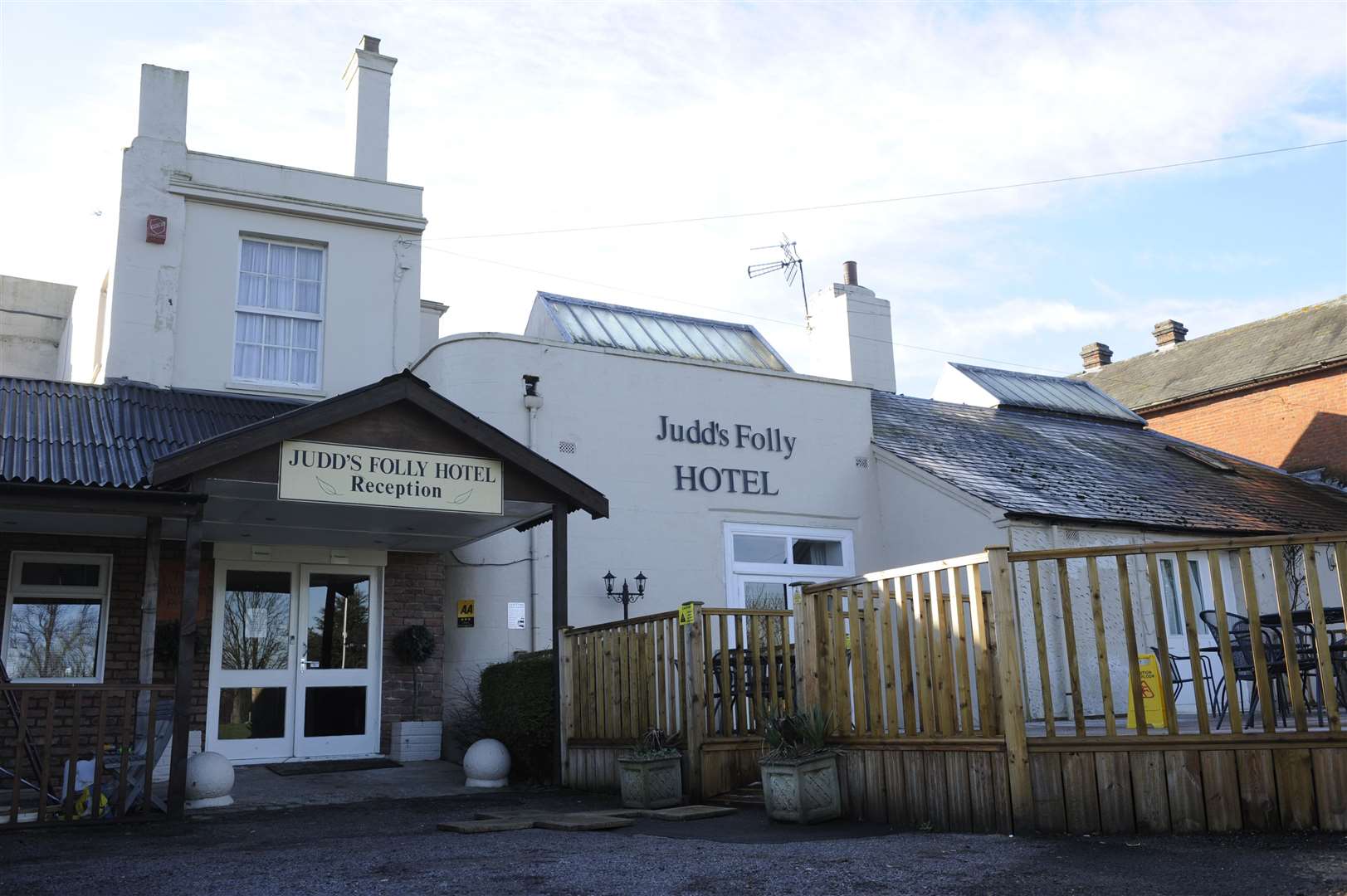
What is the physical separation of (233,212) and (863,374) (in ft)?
37.2

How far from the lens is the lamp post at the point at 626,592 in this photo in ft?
48.1

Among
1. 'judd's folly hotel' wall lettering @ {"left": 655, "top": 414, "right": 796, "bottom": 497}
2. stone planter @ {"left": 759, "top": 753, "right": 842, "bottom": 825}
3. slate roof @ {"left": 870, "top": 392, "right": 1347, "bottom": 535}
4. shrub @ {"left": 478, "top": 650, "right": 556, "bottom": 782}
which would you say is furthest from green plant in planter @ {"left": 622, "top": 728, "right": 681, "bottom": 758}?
slate roof @ {"left": 870, "top": 392, "right": 1347, "bottom": 535}

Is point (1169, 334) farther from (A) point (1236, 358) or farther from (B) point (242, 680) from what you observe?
(B) point (242, 680)

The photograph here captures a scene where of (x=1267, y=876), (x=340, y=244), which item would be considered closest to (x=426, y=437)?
(x=340, y=244)

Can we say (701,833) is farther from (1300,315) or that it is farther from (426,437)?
(1300,315)

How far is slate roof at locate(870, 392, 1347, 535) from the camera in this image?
16594 mm

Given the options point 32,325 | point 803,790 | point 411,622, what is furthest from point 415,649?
point 32,325

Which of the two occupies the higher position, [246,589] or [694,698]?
[246,589]

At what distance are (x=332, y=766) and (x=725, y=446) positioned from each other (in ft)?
22.3

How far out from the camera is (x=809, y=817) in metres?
7.88

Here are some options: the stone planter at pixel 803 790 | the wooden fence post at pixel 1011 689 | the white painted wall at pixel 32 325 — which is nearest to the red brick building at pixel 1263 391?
the wooden fence post at pixel 1011 689

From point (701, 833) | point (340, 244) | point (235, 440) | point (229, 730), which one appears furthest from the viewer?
point (340, 244)

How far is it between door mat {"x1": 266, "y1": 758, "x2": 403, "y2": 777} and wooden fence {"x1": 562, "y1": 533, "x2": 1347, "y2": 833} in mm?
3537

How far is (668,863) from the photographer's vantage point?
636 cm
